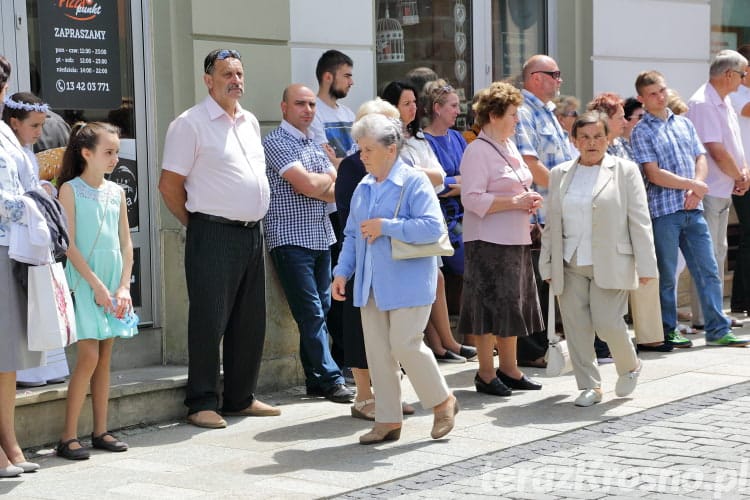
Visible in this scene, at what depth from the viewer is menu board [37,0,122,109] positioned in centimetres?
775

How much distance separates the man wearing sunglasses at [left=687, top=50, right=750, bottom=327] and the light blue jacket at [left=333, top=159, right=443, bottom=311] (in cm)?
440

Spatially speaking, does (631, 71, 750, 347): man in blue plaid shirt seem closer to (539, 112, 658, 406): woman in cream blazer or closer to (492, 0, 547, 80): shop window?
A: (492, 0, 547, 80): shop window

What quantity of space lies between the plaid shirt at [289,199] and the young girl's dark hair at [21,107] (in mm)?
1569

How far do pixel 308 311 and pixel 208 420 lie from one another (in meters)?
1.05

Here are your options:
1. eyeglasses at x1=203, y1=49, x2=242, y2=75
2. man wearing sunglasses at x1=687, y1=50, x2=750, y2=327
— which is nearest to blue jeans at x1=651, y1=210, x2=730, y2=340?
man wearing sunglasses at x1=687, y1=50, x2=750, y2=327

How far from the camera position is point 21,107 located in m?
6.87

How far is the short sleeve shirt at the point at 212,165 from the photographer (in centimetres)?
728

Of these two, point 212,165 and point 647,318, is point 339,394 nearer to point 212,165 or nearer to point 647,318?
point 212,165

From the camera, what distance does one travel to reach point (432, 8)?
35.0 feet

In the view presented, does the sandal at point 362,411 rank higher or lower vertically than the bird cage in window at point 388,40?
lower

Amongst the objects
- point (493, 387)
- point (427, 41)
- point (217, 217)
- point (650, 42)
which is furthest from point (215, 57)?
point (650, 42)

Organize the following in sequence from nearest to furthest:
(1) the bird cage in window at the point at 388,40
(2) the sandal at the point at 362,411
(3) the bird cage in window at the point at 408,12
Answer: (2) the sandal at the point at 362,411
(1) the bird cage in window at the point at 388,40
(3) the bird cage in window at the point at 408,12

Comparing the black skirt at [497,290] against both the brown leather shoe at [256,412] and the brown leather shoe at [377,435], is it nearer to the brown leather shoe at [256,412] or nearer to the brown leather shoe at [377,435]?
the brown leather shoe at [256,412]

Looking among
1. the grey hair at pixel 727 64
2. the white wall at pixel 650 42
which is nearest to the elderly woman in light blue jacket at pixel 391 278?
the grey hair at pixel 727 64
